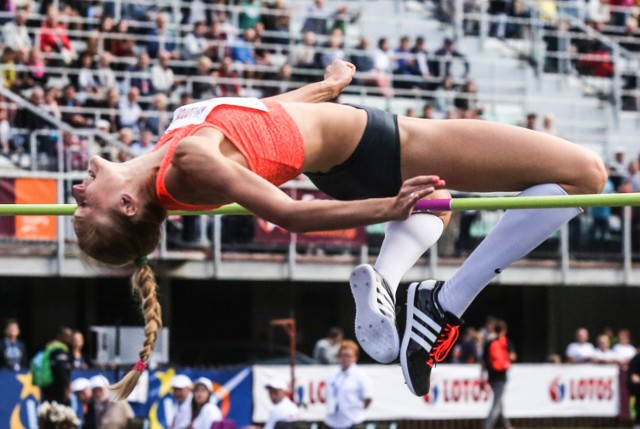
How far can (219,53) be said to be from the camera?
17000 mm

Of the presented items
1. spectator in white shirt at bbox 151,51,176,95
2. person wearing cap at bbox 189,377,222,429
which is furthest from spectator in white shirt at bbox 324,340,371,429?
spectator in white shirt at bbox 151,51,176,95

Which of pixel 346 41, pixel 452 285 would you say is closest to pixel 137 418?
pixel 346 41

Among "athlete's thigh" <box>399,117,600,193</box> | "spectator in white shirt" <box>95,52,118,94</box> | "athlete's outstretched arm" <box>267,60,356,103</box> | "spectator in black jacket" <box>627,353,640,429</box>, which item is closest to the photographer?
"athlete's thigh" <box>399,117,600,193</box>

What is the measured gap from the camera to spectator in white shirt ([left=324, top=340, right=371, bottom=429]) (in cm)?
1299

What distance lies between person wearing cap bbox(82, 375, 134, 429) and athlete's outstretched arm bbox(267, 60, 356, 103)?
6539mm

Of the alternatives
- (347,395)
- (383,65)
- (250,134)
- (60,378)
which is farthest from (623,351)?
(250,134)

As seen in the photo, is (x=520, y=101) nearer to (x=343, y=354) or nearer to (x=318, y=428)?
(x=318, y=428)

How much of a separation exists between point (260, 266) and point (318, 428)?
6.27ft

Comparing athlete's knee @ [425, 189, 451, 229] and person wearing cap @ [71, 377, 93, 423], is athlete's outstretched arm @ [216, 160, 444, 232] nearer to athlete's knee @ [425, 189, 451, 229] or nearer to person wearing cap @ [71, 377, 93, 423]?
athlete's knee @ [425, 189, 451, 229]

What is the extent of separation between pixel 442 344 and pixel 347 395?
7977 mm

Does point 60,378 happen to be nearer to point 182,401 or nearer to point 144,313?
point 182,401

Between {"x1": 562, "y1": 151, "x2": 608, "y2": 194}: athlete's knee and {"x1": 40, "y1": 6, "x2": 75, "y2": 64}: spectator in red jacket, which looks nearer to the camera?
{"x1": 562, "y1": 151, "x2": 608, "y2": 194}: athlete's knee

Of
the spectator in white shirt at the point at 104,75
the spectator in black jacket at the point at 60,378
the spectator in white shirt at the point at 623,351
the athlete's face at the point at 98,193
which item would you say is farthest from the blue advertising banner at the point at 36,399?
the athlete's face at the point at 98,193

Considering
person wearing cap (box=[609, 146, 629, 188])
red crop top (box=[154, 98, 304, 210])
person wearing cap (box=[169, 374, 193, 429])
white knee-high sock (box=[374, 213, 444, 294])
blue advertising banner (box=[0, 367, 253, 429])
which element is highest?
red crop top (box=[154, 98, 304, 210])
